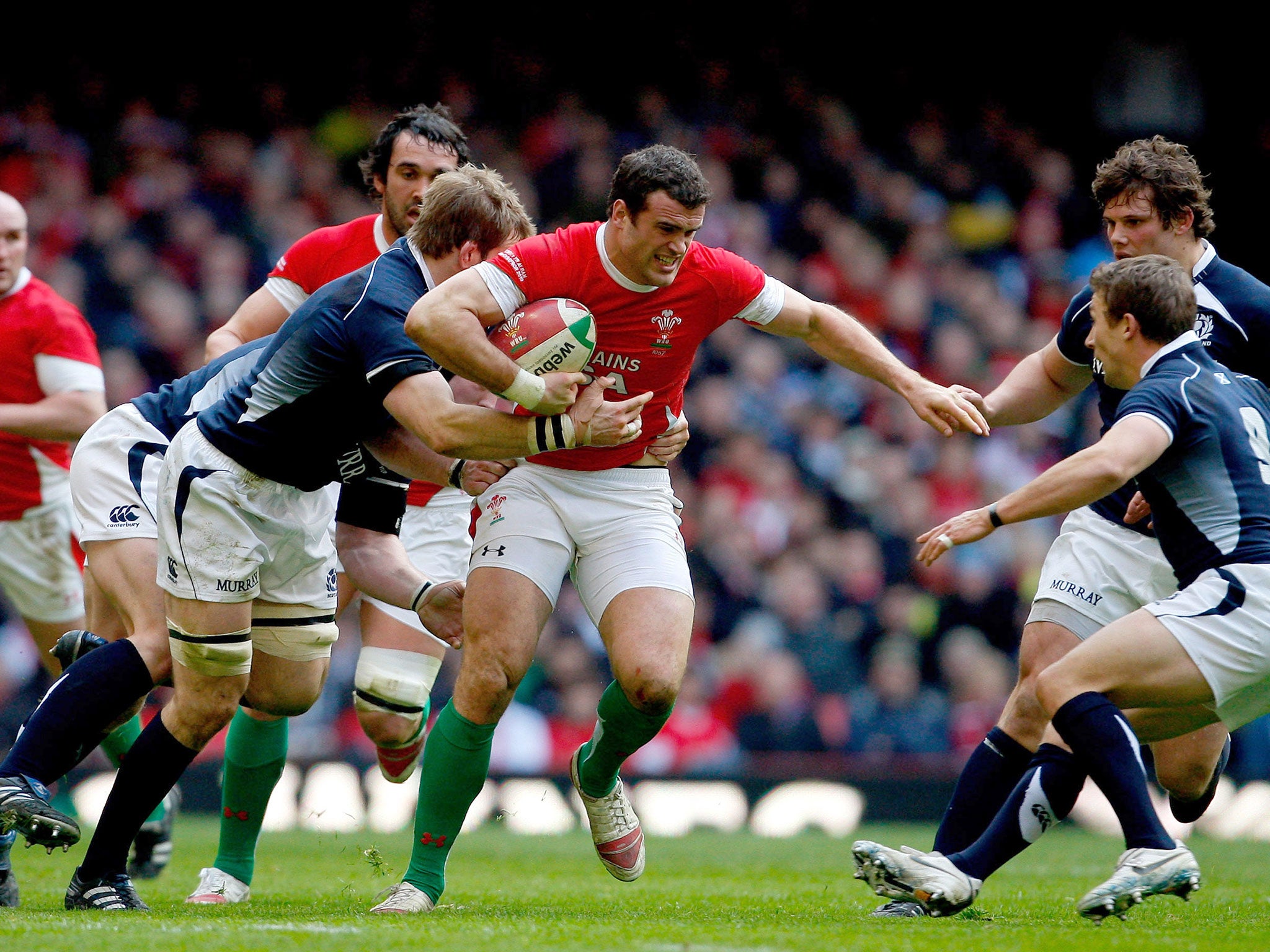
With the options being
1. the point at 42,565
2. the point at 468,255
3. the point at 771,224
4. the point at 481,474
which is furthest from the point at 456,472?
the point at 771,224

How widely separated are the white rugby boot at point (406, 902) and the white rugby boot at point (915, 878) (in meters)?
1.39

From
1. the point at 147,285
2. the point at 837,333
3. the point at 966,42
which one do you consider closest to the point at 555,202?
the point at 147,285

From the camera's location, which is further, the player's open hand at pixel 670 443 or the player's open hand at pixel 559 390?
the player's open hand at pixel 670 443

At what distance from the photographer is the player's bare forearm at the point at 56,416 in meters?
6.43

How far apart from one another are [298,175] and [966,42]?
764 centimetres

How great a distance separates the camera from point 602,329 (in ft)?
16.8

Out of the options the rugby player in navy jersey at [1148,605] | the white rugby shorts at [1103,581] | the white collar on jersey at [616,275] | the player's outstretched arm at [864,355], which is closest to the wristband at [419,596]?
the white collar on jersey at [616,275]

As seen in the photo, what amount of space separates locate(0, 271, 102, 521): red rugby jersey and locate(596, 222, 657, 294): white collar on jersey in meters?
2.80

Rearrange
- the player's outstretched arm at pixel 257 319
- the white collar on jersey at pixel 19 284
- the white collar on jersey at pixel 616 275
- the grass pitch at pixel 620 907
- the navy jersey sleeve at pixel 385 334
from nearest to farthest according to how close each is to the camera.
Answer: the grass pitch at pixel 620 907
the navy jersey sleeve at pixel 385 334
the white collar on jersey at pixel 616 275
the player's outstretched arm at pixel 257 319
the white collar on jersey at pixel 19 284

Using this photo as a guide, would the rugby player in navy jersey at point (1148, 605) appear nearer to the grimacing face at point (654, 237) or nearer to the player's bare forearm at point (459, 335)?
the grimacing face at point (654, 237)

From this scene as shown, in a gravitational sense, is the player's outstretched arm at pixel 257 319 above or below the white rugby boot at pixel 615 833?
above

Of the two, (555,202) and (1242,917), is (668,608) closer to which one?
(1242,917)

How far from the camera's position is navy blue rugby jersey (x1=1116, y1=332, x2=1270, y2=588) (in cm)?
468

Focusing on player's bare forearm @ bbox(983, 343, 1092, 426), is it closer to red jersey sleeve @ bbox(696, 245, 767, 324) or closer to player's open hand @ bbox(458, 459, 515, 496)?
red jersey sleeve @ bbox(696, 245, 767, 324)
